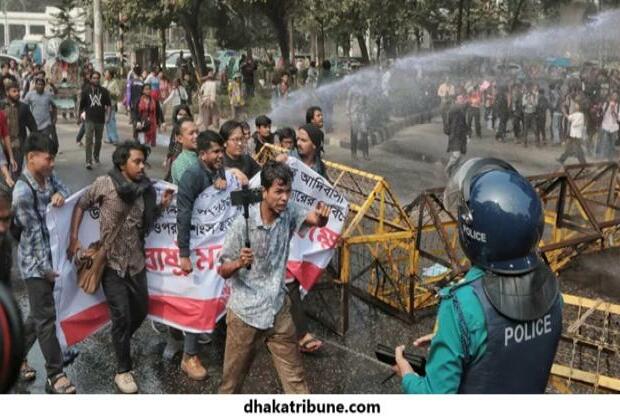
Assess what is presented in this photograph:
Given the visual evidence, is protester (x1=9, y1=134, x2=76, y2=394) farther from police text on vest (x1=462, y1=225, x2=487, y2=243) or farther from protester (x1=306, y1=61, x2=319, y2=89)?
protester (x1=306, y1=61, x2=319, y2=89)

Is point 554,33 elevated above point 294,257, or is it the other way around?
point 554,33

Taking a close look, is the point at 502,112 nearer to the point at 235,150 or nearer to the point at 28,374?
the point at 235,150

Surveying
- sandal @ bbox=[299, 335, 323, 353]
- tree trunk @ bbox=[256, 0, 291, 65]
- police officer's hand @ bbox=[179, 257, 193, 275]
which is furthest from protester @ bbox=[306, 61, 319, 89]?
police officer's hand @ bbox=[179, 257, 193, 275]

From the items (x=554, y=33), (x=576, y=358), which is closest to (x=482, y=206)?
(x=576, y=358)

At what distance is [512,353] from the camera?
225cm

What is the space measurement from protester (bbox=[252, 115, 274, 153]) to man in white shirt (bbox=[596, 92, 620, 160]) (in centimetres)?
989

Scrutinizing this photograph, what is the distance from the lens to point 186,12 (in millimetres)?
25469

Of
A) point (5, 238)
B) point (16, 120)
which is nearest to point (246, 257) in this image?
point (5, 238)

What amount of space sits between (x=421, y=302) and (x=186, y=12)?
848 inches

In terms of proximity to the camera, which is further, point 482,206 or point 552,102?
point 552,102

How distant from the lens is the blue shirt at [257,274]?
374 centimetres

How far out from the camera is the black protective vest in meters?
2.21
